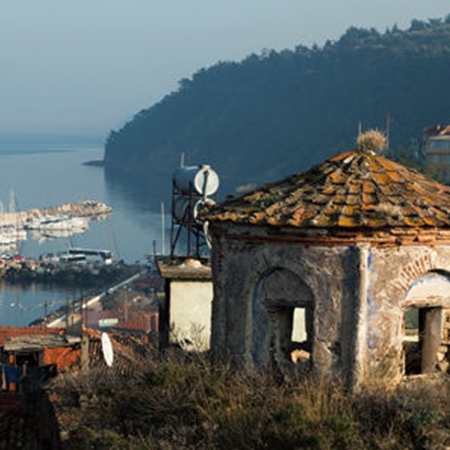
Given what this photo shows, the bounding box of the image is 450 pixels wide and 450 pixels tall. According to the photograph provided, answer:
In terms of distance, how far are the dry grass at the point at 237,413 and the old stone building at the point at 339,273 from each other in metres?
0.44

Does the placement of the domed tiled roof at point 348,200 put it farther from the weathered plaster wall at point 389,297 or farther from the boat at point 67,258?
the boat at point 67,258

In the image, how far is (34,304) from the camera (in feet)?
303

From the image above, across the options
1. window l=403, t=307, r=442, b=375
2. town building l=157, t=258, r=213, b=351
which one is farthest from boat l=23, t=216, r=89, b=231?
window l=403, t=307, r=442, b=375

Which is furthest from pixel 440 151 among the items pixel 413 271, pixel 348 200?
pixel 413 271

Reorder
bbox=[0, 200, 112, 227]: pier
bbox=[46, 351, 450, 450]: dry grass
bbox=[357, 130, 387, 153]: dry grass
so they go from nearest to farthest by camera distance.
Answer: bbox=[46, 351, 450, 450]: dry grass, bbox=[357, 130, 387, 153]: dry grass, bbox=[0, 200, 112, 227]: pier

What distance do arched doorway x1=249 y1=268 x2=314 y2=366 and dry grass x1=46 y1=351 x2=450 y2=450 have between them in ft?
1.32

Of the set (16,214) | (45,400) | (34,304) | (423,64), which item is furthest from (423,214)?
(423,64)

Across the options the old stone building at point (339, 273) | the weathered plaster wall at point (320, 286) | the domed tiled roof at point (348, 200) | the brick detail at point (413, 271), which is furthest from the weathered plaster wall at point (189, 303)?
the brick detail at point (413, 271)

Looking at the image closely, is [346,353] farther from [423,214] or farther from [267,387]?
[423,214]

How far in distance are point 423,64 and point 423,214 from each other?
7238 inches

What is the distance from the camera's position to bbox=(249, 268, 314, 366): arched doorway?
464 inches

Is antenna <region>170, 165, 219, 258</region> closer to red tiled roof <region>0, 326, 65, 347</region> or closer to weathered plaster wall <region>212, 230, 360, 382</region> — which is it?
weathered plaster wall <region>212, 230, 360, 382</region>

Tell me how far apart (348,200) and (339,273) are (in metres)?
0.97

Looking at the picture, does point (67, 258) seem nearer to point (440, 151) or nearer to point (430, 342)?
point (440, 151)
